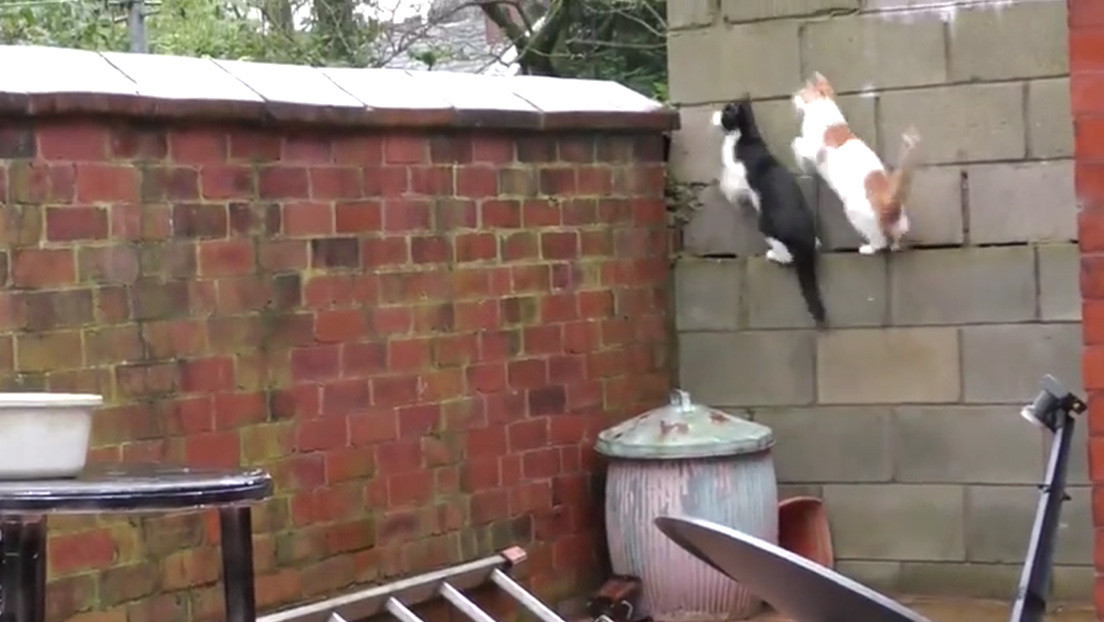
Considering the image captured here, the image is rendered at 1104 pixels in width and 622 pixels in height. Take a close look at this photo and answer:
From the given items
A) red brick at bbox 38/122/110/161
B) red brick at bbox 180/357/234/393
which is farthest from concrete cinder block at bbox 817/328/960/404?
red brick at bbox 38/122/110/161

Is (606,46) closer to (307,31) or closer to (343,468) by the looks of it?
(307,31)

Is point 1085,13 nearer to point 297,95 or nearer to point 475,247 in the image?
point 297,95

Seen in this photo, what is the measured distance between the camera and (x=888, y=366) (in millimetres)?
5719

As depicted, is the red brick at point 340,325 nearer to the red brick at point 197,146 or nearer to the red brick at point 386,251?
the red brick at point 386,251

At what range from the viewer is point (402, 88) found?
5.00 metres

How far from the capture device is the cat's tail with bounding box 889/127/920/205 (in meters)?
5.55

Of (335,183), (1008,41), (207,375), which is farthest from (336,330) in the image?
(1008,41)

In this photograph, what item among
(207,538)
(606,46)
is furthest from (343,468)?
(606,46)

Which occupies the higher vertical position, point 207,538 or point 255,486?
point 255,486

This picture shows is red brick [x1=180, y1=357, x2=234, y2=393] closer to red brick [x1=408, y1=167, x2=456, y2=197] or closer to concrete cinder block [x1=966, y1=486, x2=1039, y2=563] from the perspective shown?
red brick [x1=408, y1=167, x2=456, y2=197]

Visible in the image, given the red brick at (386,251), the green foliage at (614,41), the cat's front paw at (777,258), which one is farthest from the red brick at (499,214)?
the green foliage at (614,41)

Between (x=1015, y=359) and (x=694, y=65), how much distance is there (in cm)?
145

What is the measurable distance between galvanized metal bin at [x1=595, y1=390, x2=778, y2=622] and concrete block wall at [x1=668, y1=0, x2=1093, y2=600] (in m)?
0.44

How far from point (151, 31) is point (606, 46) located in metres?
2.83
